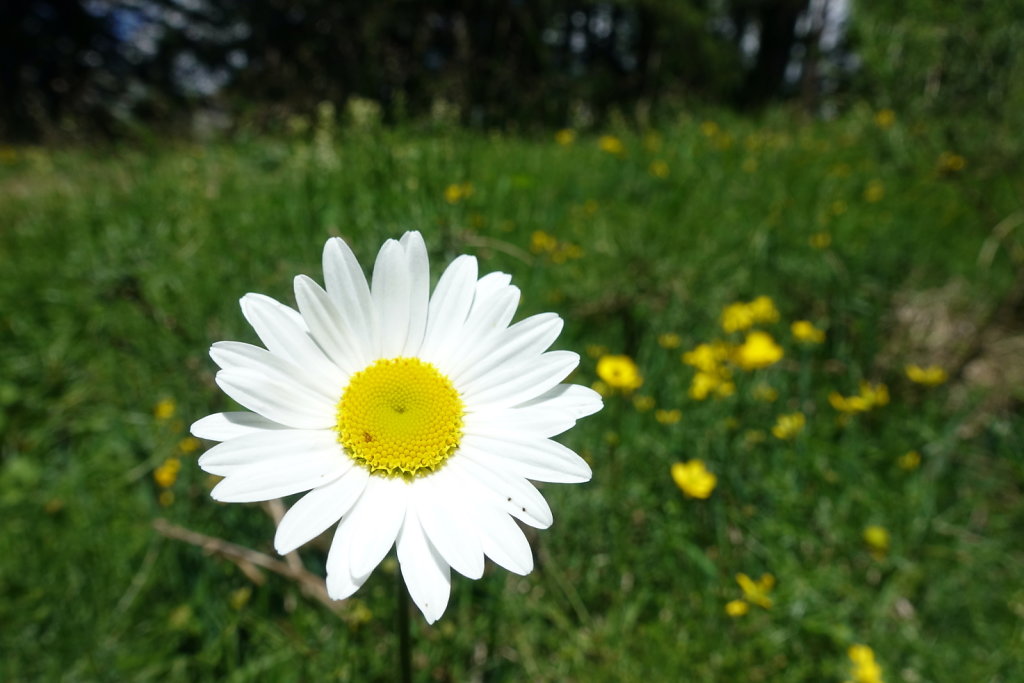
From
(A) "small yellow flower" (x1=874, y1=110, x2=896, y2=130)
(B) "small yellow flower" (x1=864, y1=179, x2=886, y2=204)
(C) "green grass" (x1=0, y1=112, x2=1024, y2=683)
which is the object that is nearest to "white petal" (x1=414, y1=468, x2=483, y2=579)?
(C) "green grass" (x1=0, y1=112, x2=1024, y2=683)

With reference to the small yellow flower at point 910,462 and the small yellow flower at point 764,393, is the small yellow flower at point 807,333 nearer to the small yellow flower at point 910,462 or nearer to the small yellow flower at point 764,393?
the small yellow flower at point 764,393

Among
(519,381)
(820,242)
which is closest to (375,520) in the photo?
(519,381)

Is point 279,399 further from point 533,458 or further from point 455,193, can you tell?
point 455,193

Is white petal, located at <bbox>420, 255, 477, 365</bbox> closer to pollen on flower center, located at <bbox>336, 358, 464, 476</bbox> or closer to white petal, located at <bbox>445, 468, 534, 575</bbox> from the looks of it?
pollen on flower center, located at <bbox>336, 358, 464, 476</bbox>

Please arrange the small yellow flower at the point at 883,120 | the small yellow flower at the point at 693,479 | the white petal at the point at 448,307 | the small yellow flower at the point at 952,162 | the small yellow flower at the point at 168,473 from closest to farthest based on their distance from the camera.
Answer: the white petal at the point at 448,307
the small yellow flower at the point at 693,479
the small yellow flower at the point at 168,473
the small yellow flower at the point at 952,162
the small yellow flower at the point at 883,120

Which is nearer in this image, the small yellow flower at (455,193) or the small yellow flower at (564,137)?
the small yellow flower at (455,193)

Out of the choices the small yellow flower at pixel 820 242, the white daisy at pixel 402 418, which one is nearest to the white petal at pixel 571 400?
the white daisy at pixel 402 418

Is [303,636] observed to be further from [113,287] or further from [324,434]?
[113,287]
